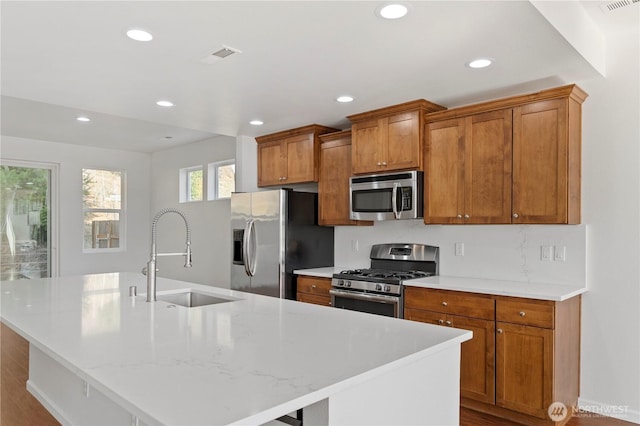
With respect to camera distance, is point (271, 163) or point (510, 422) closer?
point (510, 422)

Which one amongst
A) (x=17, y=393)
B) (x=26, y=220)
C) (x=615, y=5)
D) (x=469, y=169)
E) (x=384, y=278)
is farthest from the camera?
(x=26, y=220)

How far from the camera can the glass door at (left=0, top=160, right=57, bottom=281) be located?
638 centimetres

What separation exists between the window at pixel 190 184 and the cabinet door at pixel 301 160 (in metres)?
2.52

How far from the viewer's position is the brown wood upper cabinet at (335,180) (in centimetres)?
436

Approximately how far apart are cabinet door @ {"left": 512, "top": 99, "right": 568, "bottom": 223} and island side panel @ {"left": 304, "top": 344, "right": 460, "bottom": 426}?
5.55 ft

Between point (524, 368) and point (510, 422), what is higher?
point (524, 368)

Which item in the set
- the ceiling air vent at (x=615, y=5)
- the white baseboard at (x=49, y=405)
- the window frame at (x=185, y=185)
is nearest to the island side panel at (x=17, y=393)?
the white baseboard at (x=49, y=405)

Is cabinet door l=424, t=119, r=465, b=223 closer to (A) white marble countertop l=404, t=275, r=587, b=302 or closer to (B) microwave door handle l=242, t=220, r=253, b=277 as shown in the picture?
(A) white marble countertop l=404, t=275, r=587, b=302

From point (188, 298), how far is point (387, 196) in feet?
6.23

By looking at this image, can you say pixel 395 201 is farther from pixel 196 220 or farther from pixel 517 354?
pixel 196 220

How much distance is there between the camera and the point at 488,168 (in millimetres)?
3320

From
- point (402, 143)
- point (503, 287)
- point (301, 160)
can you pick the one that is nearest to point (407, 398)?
point (503, 287)

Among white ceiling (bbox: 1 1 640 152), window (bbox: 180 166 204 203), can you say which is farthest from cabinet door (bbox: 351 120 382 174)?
window (bbox: 180 166 204 203)

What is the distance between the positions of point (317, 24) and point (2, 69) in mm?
2232
